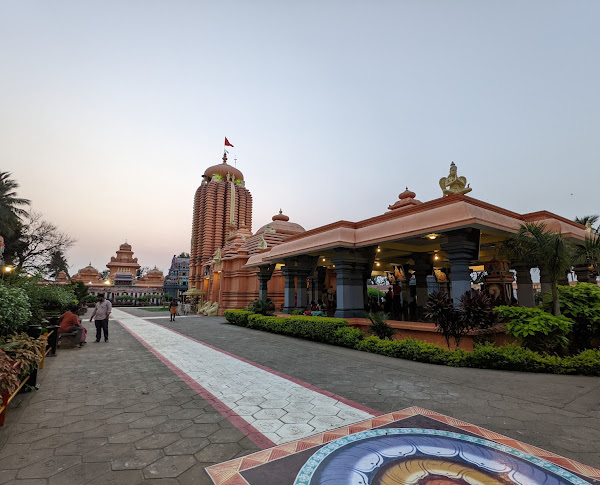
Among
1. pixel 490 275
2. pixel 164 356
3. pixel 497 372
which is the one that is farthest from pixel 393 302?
pixel 164 356

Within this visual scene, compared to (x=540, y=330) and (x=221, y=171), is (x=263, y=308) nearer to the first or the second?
(x=540, y=330)

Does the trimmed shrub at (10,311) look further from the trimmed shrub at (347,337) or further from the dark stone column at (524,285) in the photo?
the dark stone column at (524,285)

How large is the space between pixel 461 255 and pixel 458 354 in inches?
95.9

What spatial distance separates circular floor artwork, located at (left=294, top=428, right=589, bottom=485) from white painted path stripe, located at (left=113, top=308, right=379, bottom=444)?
558mm

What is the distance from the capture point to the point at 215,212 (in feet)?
118

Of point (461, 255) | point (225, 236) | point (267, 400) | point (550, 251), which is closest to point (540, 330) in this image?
point (550, 251)

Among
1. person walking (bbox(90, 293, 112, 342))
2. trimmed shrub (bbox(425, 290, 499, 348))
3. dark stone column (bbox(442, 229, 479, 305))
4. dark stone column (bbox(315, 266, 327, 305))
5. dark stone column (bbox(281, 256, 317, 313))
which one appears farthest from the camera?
dark stone column (bbox(315, 266, 327, 305))

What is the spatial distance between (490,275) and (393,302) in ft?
17.7

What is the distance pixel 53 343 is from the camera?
7.69 m

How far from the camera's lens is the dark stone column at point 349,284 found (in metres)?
10.4

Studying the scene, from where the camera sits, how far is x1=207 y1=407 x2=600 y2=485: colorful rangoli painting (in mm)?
2359

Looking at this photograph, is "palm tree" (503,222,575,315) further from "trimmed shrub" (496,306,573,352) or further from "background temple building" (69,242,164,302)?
"background temple building" (69,242,164,302)

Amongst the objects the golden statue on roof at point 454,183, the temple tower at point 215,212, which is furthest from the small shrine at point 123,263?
the golden statue on roof at point 454,183

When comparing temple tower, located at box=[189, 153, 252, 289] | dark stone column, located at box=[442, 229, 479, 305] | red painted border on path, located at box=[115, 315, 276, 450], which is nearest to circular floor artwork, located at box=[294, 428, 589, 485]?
red painted border on path, located at box=[115, 315, 276, 450]
